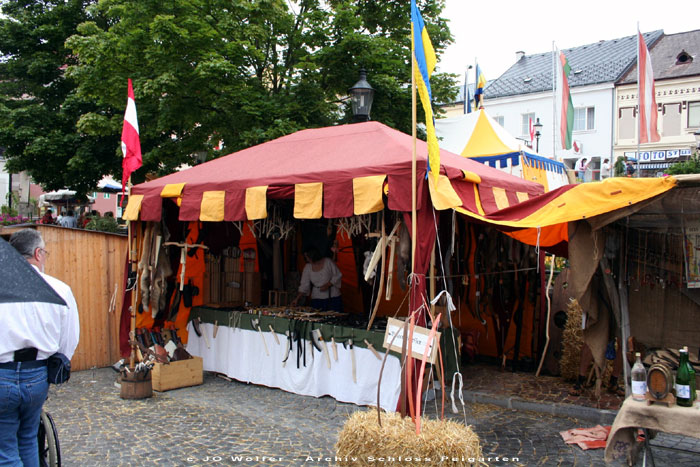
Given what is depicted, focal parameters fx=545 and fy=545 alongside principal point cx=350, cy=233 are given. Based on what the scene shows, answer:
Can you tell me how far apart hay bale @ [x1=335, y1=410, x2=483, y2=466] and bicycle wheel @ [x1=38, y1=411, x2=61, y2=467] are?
1.92 metres

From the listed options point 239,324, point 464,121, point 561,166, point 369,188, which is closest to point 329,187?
point 369,188

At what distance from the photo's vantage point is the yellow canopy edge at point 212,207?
662 cm

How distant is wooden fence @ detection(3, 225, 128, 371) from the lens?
25.2 feet

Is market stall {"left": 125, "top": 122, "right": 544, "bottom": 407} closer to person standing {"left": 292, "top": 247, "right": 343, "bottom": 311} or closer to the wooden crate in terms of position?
the wooden crate

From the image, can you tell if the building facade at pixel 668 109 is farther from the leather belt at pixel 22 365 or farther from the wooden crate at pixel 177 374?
the leather belt at pixel 22 365

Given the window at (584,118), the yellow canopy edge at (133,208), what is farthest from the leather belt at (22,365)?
the window at (584,118)

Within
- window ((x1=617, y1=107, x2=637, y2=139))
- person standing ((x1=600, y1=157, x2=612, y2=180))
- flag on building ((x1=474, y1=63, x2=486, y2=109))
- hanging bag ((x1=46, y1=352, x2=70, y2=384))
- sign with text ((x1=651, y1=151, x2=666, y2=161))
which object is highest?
window ((x1=617, y1=107, x2=637, y2=139))

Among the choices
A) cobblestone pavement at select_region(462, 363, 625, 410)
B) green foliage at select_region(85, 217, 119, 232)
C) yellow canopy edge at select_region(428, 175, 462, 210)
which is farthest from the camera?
green foliage at select_region(85, 217, 119, 232)

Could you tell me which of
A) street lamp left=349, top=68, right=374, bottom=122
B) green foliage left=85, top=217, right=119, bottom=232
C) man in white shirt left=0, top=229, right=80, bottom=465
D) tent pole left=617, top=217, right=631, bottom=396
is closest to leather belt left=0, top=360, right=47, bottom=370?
man in white shirt left=0, top=229, right=80, bottom=465

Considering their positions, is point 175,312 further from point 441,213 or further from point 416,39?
point 416,39

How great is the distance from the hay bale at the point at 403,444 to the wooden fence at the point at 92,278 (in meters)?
5.77

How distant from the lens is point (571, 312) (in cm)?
684

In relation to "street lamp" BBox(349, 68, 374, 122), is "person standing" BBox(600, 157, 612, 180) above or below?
above

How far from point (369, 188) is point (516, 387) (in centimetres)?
306
